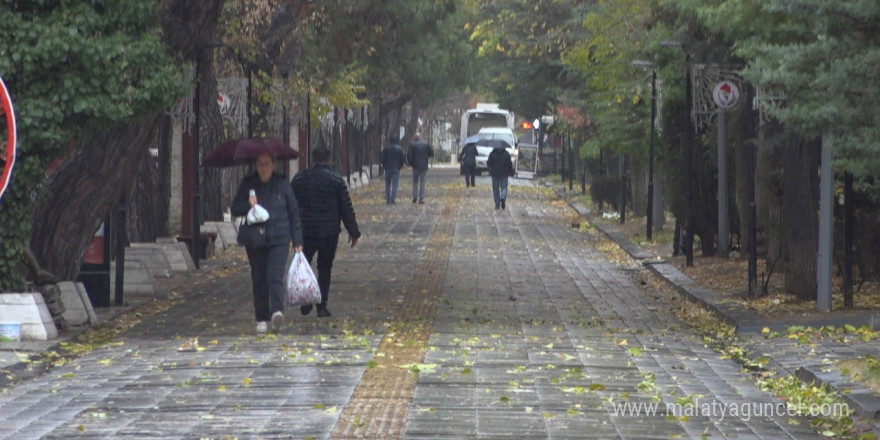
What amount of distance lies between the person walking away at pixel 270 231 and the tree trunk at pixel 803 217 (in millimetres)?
5767

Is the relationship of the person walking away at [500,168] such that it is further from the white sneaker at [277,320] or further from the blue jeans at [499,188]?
the white sneaker at [277,320]

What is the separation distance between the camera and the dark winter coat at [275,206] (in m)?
14.5

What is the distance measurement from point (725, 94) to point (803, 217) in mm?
4071

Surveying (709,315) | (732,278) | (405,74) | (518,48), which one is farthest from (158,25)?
(405,74)

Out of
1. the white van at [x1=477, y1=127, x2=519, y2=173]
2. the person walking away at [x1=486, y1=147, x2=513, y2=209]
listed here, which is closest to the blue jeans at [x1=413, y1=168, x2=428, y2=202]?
the person walking away at [x1=486, y1=147, x2=513, y2=209]

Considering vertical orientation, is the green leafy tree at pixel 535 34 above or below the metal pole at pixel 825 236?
above

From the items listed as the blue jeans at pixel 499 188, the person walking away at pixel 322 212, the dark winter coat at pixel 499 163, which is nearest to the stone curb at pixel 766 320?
the person walking away at pixel 322 212

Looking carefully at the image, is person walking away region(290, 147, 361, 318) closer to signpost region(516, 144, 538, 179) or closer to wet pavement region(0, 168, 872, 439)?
wet pavement region(0, 168, 872, 439)

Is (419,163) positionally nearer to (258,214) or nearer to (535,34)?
(535,34)

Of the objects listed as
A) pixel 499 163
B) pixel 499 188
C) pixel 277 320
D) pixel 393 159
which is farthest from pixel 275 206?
pixel 393 159

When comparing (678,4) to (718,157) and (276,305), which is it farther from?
(276,305)

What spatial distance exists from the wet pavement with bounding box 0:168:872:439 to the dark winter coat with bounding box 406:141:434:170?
22.6m

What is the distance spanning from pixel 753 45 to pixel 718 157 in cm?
772

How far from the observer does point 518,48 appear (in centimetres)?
3978
